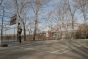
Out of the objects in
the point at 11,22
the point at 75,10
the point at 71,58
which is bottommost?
the point at 71,58

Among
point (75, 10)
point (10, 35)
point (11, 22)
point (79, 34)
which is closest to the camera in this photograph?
point (11, 22)

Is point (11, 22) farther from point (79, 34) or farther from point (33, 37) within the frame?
point (79, 34)

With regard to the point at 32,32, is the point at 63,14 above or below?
above

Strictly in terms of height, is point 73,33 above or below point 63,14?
below

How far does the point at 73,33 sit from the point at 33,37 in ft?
30.6

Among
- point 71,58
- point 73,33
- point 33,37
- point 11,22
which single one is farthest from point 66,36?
point 71,58

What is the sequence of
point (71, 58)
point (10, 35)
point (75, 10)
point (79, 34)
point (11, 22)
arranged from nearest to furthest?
point (71, 58)
point (11, 22)
point (10, 35)
point (79, 34)
point (75, 10)

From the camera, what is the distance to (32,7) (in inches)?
2098

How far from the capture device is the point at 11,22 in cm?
3862

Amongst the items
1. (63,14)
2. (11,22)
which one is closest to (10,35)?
(11,22)

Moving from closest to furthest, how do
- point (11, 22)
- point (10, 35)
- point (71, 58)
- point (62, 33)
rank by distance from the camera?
point (71, 58) < point (11, 22) < point (10, 35) < point (62, 33)

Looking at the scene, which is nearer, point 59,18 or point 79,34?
point 79,34

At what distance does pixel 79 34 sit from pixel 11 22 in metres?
16.4

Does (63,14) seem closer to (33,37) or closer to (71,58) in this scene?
(33,37)
